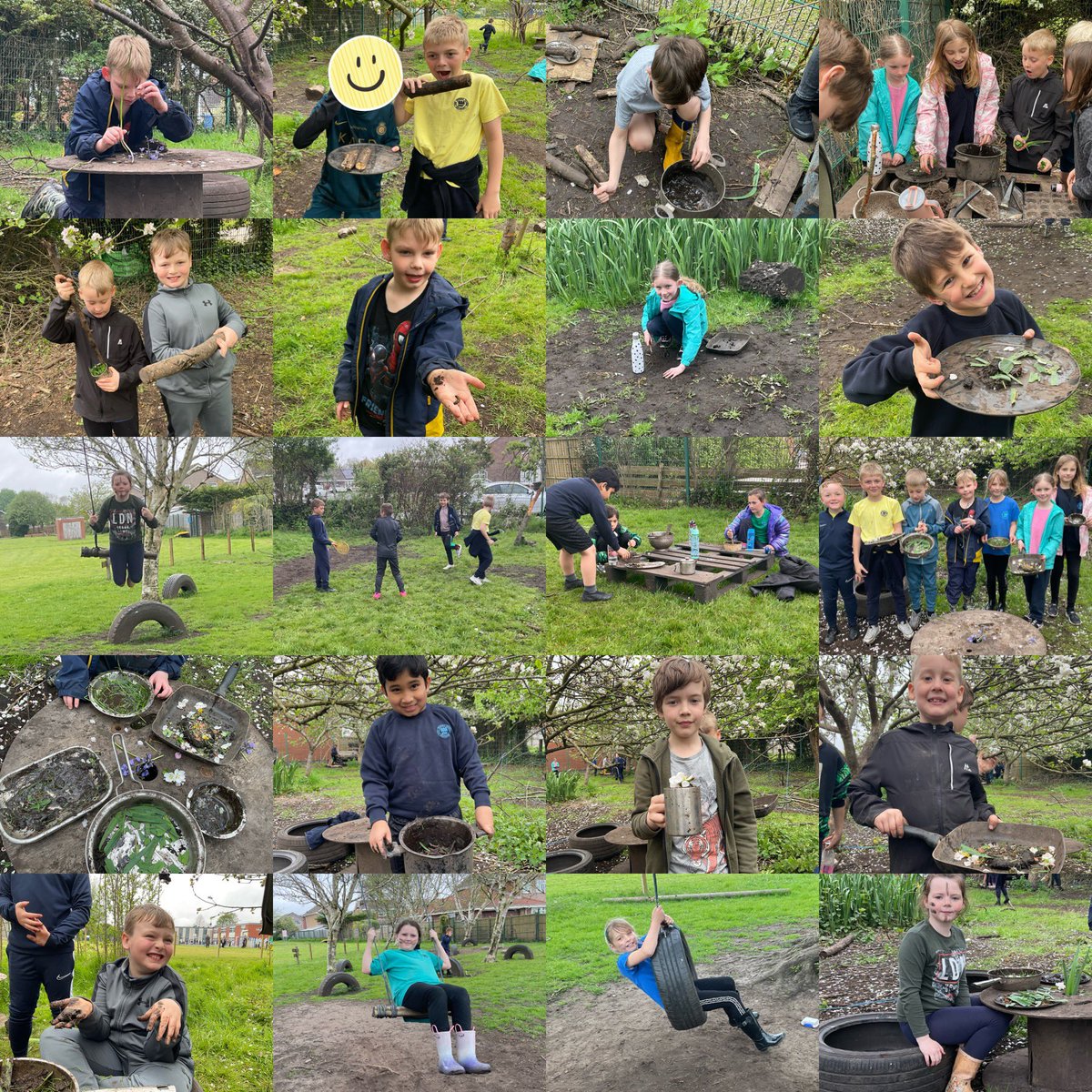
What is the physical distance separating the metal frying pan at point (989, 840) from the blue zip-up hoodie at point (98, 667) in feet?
14.3

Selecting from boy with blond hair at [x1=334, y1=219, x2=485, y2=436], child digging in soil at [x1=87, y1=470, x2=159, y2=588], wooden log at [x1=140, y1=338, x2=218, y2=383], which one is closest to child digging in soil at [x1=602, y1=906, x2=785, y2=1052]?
boy with blond hair at [x1=334, y1=219, x2=485, y2=436]

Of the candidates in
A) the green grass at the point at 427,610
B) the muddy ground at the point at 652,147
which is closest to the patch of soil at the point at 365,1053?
the green grass at the point at 427,610

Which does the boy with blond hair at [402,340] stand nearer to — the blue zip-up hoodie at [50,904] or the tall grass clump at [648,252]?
the tall grass clump at [648,252]

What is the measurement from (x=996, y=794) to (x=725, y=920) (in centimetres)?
169

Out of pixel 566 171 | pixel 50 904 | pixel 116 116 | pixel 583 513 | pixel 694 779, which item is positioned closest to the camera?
pixel 694 779

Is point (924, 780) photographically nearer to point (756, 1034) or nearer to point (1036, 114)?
point (756, 1034)

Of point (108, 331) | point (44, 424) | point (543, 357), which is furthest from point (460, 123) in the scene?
point (44, 424)

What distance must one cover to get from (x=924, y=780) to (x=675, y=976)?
1723mm

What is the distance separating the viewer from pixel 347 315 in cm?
821

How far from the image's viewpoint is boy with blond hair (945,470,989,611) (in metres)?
8.03

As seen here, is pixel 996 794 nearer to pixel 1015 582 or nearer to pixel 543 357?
pixel 1015 582

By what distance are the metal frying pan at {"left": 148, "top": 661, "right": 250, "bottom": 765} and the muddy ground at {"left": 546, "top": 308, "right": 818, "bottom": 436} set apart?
2.60 meters

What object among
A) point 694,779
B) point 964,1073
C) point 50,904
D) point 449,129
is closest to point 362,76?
point 449,129

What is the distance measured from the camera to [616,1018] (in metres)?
7.81
